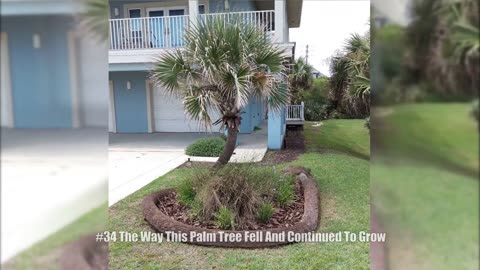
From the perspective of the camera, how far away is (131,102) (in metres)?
15.6

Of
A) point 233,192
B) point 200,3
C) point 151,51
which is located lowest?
point 233,192

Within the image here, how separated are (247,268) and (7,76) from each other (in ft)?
11.7

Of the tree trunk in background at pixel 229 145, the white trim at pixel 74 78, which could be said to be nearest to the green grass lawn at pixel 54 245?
the white trim at pixel 74 78

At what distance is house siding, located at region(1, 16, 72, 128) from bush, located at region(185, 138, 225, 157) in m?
9.28

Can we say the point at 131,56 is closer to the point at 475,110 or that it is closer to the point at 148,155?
the point at 148,155

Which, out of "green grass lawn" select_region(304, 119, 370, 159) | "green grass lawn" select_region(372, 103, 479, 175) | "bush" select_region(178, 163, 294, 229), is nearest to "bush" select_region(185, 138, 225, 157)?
"green grass lawn" select_region(304, 119, 370, 159)

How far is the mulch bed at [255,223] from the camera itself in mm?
5254

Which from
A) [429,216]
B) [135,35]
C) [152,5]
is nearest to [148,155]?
[135,35]

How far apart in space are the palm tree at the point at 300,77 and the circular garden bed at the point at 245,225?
41.7ft

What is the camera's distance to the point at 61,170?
1267 millimetres

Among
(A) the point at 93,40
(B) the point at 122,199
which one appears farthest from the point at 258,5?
(A) the point at 93,40

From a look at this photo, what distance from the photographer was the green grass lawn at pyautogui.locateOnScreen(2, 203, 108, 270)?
120 centimetres

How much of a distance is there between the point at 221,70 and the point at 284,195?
7.44 feet

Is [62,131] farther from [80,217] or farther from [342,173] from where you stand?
[342,173]
